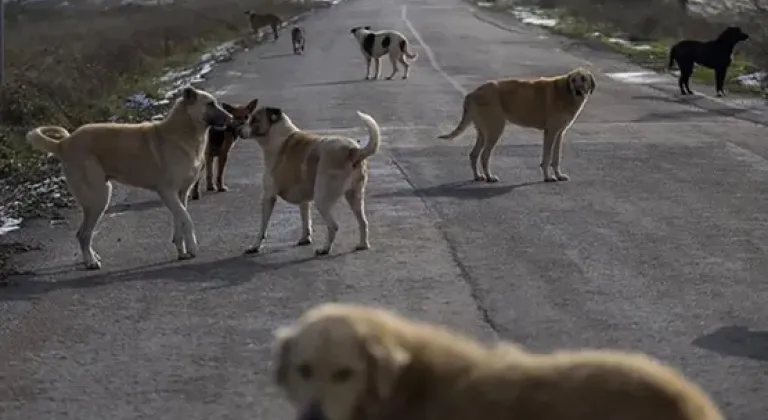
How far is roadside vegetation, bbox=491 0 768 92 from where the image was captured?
3241 centimetres

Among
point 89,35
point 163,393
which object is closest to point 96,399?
point 163,393

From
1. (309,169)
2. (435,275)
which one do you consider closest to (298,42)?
(309,169)

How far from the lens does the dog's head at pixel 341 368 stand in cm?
435

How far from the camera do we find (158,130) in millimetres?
11695

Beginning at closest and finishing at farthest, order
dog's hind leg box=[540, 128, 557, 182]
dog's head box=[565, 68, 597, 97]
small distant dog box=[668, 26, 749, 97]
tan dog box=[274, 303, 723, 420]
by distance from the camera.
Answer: tan dog box=[274, 303, 723, 420], dog's hind leg box=[540, 128, 557, 182], dog's head box=[565, 68, 597, 97], small distant dog box=[668, 26, 749, 97]

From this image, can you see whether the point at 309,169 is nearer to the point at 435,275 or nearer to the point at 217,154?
the point at 435,275

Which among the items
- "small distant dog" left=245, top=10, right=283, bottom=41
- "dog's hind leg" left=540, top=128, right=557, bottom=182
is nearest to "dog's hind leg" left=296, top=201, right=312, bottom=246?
"dog's hind leg" left=540, top=128, right=557, bottom=182

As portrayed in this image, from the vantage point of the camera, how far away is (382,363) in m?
4.35

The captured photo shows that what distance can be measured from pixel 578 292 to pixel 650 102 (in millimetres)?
15254

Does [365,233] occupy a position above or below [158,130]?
below

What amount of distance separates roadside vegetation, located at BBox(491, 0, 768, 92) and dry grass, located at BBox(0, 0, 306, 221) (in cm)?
1217

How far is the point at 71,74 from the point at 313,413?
77.5 feet

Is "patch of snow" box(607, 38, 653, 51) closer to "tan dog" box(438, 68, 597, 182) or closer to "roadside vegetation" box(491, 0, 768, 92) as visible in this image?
"roadside vegetation" box(491, 0, 768, 92)

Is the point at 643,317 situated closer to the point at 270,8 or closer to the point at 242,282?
the point at 242,282
